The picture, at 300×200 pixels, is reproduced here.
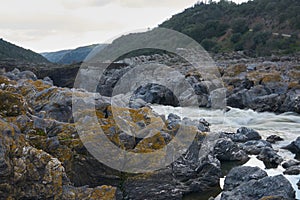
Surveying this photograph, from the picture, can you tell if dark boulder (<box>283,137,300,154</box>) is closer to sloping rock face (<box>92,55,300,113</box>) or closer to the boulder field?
the boulder field

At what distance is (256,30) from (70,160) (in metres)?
66.6

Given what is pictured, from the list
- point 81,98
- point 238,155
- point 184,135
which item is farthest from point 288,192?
point 81,98

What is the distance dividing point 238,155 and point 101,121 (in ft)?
19.2

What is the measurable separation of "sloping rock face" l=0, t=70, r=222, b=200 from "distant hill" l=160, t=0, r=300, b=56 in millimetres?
44585

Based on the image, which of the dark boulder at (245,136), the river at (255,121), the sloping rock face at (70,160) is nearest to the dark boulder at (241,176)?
the sloping rock face at (70,160)

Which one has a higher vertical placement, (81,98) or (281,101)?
(81,98)

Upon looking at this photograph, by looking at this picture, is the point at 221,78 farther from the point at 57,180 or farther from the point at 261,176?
the point at 57,180

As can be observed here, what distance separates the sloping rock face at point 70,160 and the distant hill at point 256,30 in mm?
44585

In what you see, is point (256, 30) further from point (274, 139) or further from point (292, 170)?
point (292, 170)

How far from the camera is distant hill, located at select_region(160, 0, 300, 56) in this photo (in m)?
57.0

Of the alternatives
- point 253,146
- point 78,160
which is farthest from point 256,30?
point 78,160

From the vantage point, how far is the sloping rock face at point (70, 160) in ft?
21.3

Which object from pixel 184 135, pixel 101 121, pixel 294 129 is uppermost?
pixel 101 121

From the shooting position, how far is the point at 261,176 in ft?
30.2
